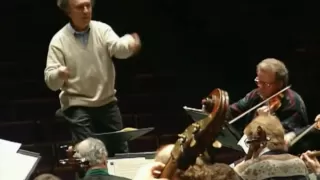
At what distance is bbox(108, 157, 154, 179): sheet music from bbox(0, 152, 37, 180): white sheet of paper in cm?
52

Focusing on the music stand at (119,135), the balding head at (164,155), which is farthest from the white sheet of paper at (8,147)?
the balding head at (164,155)

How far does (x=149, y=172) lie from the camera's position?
1888 millimetres

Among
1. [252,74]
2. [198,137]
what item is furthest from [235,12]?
[198,137]

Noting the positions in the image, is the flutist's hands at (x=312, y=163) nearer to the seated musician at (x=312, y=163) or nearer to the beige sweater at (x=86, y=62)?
the seated musician at (x=312, y=163)

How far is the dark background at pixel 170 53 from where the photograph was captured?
5.27 metres

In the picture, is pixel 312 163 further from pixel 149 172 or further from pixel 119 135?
pixel 149 172

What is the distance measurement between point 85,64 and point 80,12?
0.28 m

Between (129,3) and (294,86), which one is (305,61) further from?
(129,3)

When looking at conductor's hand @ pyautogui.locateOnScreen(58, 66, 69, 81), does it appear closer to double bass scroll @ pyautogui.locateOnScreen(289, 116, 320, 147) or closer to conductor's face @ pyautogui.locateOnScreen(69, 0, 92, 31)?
conductor's face @ pyautogui.locateOnScreen(69, 0, 92, 31)

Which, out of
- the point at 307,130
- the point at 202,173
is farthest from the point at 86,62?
the point at 202,173

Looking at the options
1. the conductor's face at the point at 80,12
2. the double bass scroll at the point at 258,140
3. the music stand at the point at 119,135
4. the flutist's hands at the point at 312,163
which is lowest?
the flutist's hands at the point at 312,163

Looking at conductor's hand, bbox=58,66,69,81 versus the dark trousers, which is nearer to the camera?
conductor's hand, bbox=58,66,69,81

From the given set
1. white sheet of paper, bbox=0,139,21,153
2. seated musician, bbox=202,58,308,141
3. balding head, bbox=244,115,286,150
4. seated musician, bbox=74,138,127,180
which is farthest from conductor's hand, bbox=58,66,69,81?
balding head, bbox=244,115,286,150

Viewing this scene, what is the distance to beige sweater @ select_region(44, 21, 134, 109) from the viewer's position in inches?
142
